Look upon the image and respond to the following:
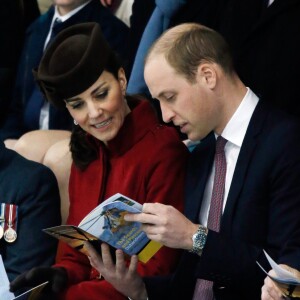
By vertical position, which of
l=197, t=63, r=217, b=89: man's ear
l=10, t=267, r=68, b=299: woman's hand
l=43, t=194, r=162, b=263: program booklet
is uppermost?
l=197, t=63, r=217, b=89: man's ear

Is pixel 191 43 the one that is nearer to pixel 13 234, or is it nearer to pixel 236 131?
pixel 236 131

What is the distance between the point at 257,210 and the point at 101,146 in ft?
2.02

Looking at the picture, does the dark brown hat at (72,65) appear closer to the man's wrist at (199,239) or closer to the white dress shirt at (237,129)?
the white dress shirt at (237,129)

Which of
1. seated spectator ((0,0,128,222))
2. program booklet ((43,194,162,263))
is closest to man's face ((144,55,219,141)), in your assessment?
program booklet ((43,194,162,263))

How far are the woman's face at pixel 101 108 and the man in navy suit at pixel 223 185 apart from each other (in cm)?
24

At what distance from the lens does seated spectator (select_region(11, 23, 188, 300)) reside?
9.29 feet

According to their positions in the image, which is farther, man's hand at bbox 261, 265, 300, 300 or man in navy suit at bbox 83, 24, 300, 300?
man in navy suit at bbox 83, 24, 300, 300

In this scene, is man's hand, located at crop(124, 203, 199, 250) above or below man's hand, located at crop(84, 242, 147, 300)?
above

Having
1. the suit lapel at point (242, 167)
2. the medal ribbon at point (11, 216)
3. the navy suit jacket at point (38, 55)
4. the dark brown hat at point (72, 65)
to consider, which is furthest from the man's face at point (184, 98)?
the navy suit jacket at point (38, 55)

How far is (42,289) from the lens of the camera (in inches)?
108

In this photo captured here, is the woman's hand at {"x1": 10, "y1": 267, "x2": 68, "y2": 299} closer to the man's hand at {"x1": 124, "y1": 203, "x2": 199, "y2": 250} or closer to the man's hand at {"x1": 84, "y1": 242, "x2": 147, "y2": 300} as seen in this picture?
the man's hand at {"x1": 84, "y1": 242, "x2": 147, "y2": 300}

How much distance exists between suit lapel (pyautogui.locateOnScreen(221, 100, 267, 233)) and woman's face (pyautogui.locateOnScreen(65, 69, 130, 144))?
0.47 metres

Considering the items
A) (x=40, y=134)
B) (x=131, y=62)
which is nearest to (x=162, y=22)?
(x=131, y=62)

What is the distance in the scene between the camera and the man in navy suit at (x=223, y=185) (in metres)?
2.54
